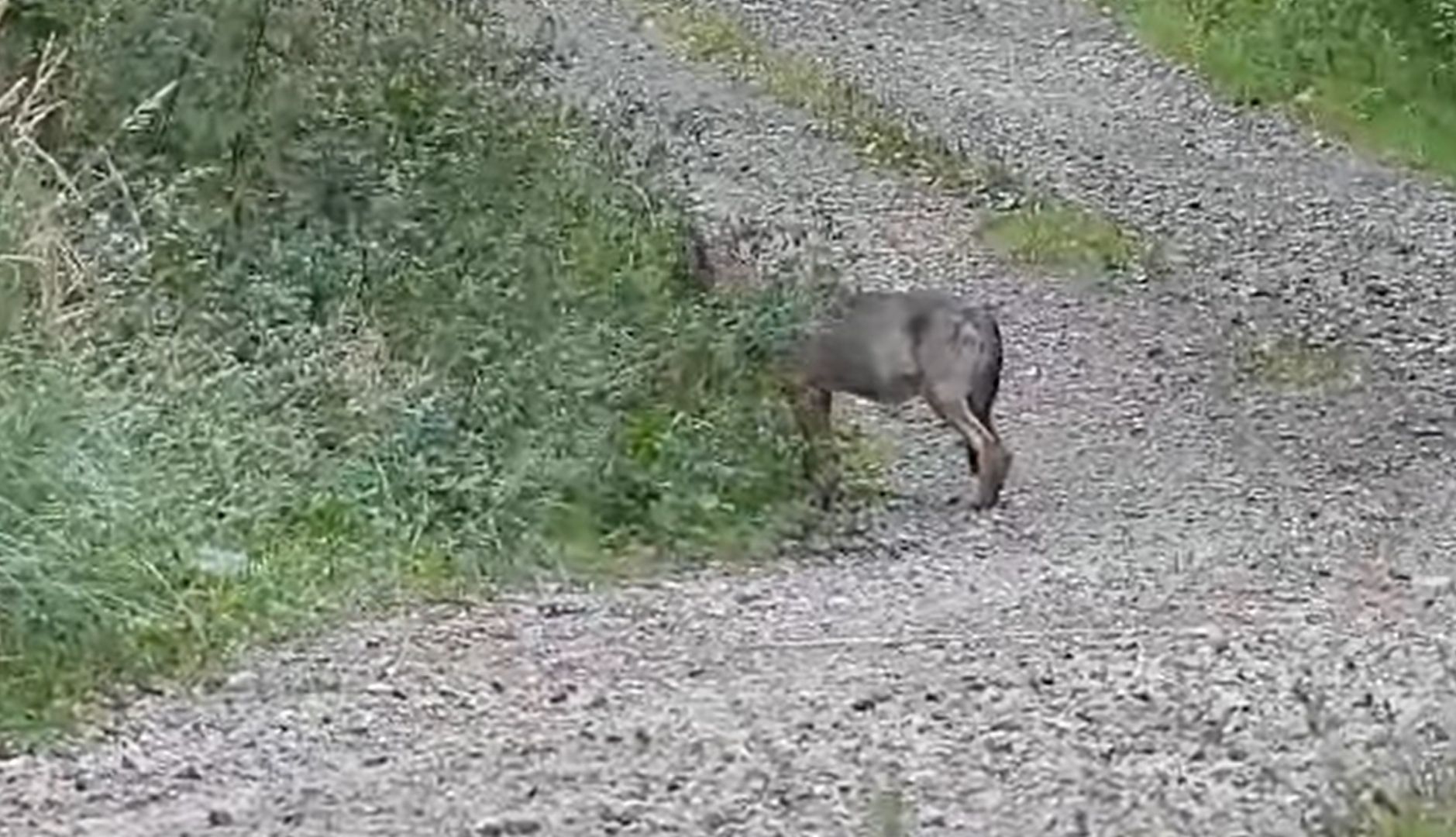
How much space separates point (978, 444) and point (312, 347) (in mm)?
2271

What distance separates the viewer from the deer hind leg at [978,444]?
1270cm

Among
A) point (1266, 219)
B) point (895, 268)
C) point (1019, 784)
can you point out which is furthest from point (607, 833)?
point (1266, 219)

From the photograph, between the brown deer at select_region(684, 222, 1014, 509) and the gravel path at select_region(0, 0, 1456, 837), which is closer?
the gravel path at select_region(0, 0, 1456, 837)

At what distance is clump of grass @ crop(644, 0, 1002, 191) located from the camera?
19.6m

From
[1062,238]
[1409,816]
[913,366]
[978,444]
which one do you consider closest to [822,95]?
[1062,238]

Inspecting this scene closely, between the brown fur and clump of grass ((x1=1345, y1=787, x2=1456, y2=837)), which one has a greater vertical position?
clump of grass ((x1=1345, y1=787, x2=1456, y2=837))

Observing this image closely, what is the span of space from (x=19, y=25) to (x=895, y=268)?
4.93 meters

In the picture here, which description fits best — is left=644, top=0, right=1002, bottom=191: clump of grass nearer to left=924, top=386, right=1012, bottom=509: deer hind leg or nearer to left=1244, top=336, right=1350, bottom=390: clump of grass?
left=1244, top=336, right=1350, bottom=390: clump of grass

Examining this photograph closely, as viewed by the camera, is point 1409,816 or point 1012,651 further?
point 1012,651

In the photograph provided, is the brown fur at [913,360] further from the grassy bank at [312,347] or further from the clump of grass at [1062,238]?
the clump of grass at [1062,238]

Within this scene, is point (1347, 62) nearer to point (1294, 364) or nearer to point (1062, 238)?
point (1062, 238)

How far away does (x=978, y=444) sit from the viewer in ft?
41.8

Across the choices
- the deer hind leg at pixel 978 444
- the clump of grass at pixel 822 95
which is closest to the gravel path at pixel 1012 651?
the deer hind leg at pixel 978 444

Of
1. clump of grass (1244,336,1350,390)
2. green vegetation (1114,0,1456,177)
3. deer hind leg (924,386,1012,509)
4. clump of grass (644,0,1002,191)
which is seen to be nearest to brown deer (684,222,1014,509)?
deer hind leg (924,386,1012,509)
